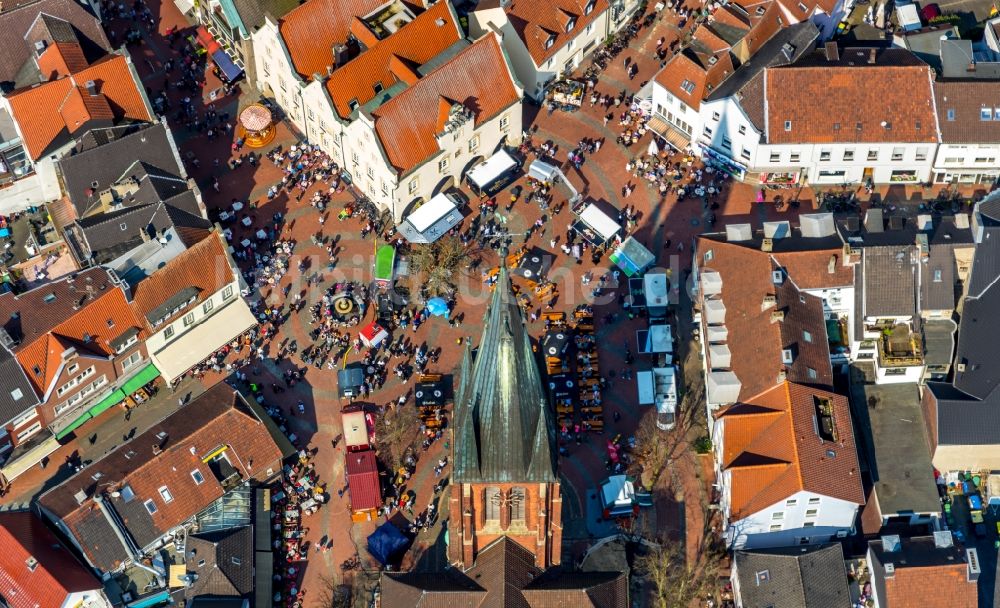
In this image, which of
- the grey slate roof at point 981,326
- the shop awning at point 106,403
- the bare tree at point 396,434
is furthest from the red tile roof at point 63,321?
the grey slate roof at point 981,326

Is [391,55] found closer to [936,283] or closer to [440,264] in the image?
[440,264]

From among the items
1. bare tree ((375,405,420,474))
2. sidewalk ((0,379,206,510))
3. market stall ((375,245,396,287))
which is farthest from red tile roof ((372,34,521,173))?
sidewalk ((0,379,206,510))

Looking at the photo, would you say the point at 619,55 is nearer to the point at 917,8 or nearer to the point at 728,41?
the point at 728,41

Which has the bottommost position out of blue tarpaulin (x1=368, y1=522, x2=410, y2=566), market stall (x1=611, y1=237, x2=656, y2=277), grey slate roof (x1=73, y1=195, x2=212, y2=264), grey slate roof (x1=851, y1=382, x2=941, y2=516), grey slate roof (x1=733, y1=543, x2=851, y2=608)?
grey slate roof (x1=733, y1=543, x2=851, y2=608)

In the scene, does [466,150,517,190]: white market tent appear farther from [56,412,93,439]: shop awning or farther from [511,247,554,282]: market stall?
[56,412,93,439]: shop awning

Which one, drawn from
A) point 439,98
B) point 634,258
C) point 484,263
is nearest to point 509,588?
point 634,258

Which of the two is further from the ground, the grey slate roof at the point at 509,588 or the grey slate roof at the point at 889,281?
the grey slate roof at the point at 889,281

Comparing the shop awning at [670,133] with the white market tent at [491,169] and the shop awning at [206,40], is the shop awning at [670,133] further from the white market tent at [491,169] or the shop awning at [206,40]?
the shop awning at [206,40]

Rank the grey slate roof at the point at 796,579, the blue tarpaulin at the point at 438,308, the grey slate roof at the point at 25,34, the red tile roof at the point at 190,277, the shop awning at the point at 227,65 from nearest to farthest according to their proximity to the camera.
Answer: the grey slate roof at the point at 796,579 < the red tile roof at the point at 190,277 < the blue tarpaulin at the point at 438,308 < the grey slate roof at the point at 25,34 < the shop awning at the point at 227,65
